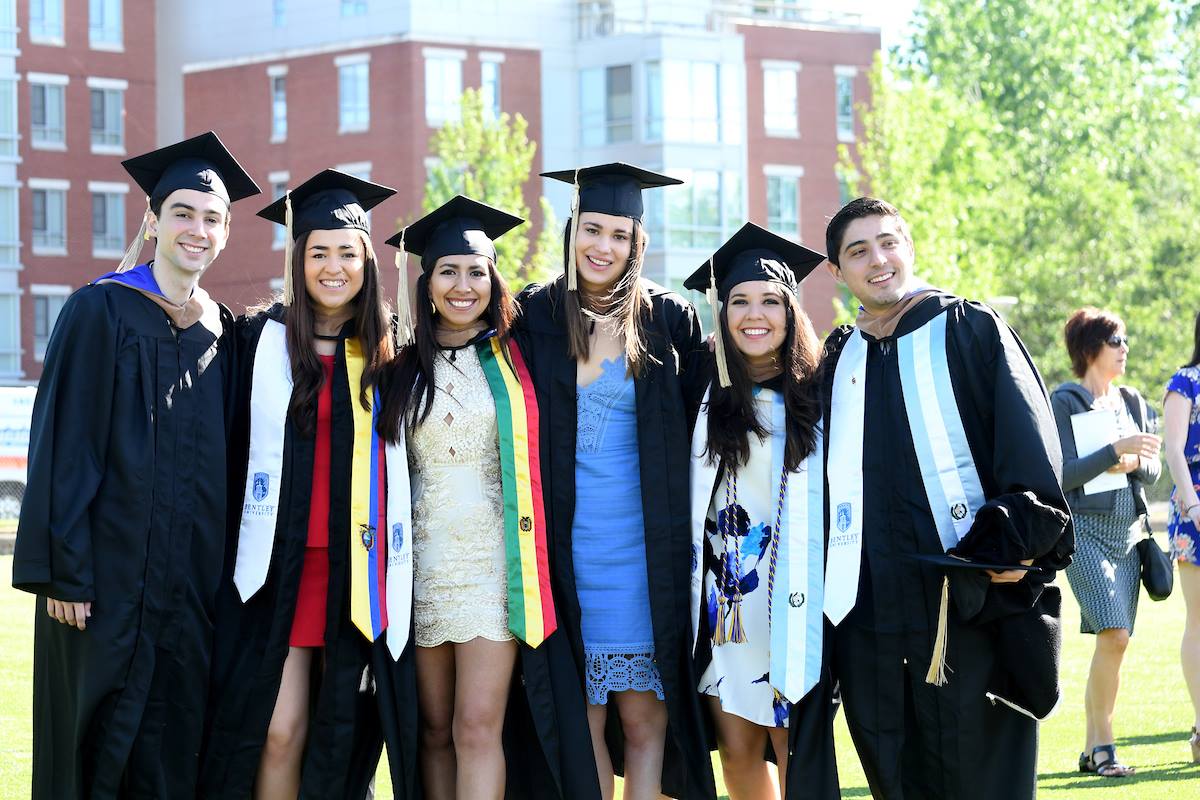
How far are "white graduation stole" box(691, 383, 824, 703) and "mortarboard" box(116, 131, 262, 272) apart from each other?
2171 millimetres

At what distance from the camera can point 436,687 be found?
547 cm

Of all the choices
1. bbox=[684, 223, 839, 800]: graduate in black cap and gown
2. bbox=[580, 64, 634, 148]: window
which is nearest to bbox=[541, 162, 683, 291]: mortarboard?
bbox=[684, 223, 839, 800]: graduate in black cap and gown

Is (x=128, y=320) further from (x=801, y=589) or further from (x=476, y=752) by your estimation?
(x=801, y=589)

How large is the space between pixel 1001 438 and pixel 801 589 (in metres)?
0.85

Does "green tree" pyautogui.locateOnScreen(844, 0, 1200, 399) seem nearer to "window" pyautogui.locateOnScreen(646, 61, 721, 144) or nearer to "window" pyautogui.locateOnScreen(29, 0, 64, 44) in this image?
"window" pyautogui.locateOnScreen(646, 61, 721, 144)

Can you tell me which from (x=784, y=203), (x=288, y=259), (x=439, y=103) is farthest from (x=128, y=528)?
(x=784, y=203)

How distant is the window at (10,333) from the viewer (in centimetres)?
3641

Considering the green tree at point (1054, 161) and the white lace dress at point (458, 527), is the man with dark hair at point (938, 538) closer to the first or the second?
the white lace dress at point (458, 527)

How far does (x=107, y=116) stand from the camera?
37.6 m

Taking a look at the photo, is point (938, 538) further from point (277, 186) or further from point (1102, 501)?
point (277, 186)

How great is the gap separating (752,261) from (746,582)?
113 centimetres

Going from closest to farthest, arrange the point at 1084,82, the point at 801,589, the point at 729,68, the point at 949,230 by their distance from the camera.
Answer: the point at 801,589 < the point at 949,230 < the point at 729,68 < the point at 1084,82

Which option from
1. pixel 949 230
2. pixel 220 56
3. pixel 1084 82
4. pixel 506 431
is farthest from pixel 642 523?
pixel 1084 82

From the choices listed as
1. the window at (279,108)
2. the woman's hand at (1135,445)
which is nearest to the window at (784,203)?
the window at (279,108)
